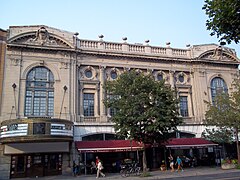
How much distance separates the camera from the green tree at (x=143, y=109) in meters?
21.4

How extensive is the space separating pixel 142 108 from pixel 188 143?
340 inches

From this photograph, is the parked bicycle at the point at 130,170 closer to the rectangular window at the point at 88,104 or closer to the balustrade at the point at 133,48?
the rectangular window at the point at 88,104

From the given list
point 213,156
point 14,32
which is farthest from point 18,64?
point 213,156

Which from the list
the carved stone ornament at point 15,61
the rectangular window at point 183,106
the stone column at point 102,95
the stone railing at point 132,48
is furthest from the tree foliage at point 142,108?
the carved stone ornament at point 15,61

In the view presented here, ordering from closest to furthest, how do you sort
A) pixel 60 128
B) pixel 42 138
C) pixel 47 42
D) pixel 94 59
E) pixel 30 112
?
pixel 42 138 → pixel 60 128 → pixel 30 112 → pixel 47 42 → pixel 94 59

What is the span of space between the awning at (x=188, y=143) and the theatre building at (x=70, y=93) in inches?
12.4

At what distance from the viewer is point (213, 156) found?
99.9 ft

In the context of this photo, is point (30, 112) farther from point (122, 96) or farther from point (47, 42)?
point (122, 96)

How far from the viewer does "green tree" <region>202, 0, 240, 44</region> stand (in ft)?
33.3

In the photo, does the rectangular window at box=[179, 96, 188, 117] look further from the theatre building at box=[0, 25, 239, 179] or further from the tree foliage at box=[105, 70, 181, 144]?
the tree foliage at box=[105, 70, 181, 144]

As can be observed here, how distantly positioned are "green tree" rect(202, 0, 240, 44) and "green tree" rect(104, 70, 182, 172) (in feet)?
36.1

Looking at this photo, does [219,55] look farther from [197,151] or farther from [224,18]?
[224,18]

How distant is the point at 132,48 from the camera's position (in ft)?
102

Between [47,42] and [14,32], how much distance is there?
343 cm
